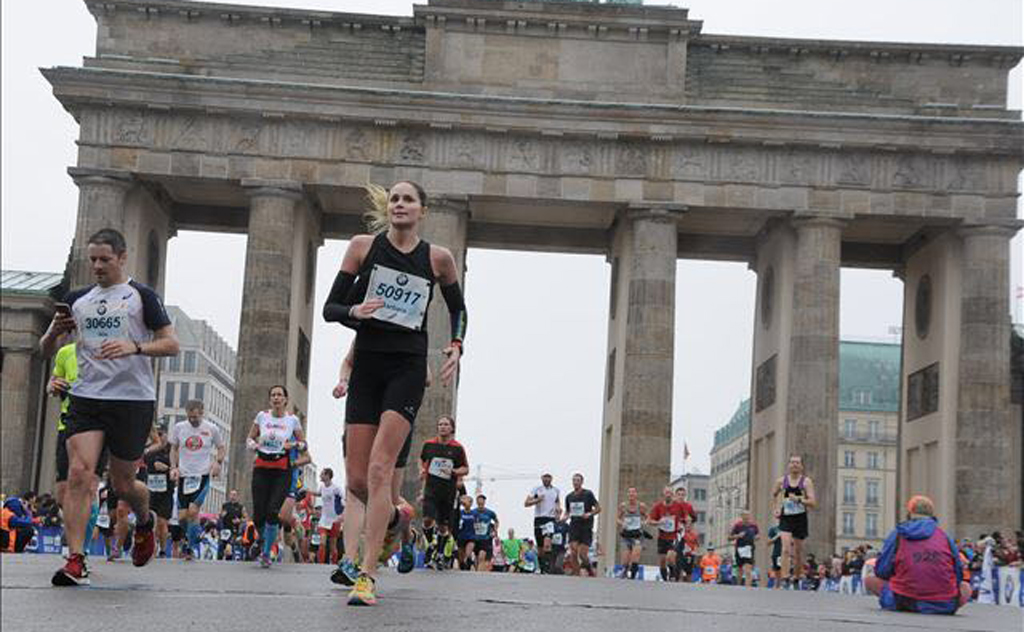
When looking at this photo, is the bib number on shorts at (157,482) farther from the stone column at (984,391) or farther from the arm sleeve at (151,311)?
the stone column at (984,391)

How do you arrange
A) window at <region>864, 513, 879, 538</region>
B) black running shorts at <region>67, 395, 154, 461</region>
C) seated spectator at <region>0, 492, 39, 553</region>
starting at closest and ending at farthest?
black running shorts at <region>67, 395, 154, 461</region>, seated spectator at <region>0, 492, 39, 553</region>, window at <region>864, 513, 879, 538</region>

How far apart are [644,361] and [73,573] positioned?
37.2m

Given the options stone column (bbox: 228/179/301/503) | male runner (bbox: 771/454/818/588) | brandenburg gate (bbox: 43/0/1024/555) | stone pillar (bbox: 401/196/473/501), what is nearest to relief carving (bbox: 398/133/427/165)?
brandenburg gate (bbox: 43/0/1024/555)

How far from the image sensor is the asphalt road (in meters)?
8.25

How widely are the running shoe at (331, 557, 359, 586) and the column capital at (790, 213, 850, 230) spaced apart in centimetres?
3787

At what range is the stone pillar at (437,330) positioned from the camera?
46375mm

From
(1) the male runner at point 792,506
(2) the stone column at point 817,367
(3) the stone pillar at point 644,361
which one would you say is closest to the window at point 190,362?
(3) the stone pillar at point 644,361

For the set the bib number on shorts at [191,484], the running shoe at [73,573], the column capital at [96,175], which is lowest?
the running shoe at [73,573]

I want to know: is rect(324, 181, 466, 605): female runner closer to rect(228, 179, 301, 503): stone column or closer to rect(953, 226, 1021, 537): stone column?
rect(228, 179, 301, 503): stone column

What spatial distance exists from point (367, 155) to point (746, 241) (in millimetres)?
13573

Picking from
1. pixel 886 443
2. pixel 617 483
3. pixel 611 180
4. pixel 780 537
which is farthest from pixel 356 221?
pixel 886 443

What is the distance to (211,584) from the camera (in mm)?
12617

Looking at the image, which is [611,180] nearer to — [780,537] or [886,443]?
[780,537]

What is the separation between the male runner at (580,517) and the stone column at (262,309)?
14814 millimetres
